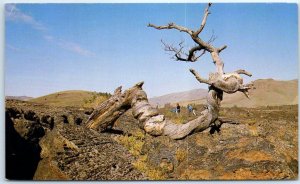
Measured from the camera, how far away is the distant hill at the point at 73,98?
8352mm

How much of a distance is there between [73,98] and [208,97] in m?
2.60

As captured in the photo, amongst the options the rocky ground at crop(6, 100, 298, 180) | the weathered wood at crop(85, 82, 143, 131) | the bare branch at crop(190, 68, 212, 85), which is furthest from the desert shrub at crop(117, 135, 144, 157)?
the bare branch at crop(190, 68, 212, 85)

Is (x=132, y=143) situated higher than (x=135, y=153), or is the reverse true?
(x=132, y=143)

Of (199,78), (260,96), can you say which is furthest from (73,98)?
(260,96)

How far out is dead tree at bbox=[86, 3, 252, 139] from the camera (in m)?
7.39

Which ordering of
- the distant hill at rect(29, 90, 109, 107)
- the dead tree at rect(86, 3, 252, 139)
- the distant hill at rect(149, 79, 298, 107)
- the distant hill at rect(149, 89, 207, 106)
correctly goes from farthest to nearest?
1. the distant hill at rect(29, 90, 109, 107)
2. the distant hill at rect(149, 89, 207, 106)
3. the distant hill at rect(149, 79, 298, 107)
4. the dead tree at rect(86, 3, 252, 139)

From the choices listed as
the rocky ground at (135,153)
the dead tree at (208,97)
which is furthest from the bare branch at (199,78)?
the rocky ground at (135,153)

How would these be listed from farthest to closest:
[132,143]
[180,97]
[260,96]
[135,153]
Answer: [260,96]
[180,97]
[132,143]
[135,153]

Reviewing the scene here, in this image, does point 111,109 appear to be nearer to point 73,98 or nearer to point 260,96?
point 73,98

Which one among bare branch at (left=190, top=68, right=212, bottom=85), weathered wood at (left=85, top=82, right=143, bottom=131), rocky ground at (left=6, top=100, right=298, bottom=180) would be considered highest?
bare branch at (left=190, top=68, right=212, bottom=85)

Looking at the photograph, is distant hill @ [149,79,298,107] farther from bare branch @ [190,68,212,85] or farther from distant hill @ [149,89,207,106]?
bare branch @ [190,68,212,85]

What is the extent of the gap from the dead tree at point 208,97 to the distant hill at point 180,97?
0.44m

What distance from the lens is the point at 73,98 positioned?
A: 341 inches

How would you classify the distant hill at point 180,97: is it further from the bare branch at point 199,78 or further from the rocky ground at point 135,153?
the rocky ground at point 135,153
